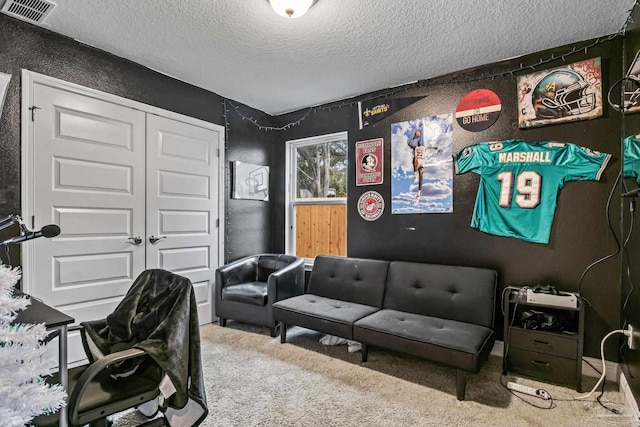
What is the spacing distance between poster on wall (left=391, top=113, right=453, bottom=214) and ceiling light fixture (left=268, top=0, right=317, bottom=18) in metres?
1.67

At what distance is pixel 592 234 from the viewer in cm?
251

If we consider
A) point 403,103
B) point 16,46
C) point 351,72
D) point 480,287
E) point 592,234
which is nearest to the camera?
point 16,46

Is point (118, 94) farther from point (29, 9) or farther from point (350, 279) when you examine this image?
point (350, 279)

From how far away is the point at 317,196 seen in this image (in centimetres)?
419

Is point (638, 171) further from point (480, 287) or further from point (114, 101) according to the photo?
point (114, 101)

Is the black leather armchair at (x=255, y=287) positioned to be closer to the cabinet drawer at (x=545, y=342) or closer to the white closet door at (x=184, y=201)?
the white closet door at (x=184, y=201)

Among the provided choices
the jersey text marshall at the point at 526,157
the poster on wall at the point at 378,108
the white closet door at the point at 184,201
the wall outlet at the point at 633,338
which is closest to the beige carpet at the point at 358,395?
the wall outlet at the point at 633,338

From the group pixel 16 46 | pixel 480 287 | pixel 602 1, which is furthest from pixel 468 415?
pixel 16 46

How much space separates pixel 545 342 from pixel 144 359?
264cm

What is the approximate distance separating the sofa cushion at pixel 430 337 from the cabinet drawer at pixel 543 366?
9.0 inches

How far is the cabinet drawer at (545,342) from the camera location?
7.43ft

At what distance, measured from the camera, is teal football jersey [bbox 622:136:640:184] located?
6.61ft

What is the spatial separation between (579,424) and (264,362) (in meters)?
2.14

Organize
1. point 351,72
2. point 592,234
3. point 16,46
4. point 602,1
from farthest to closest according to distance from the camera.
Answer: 1. point 351,72
2. point 592,234
3. point 16,46
4. point 602,1
